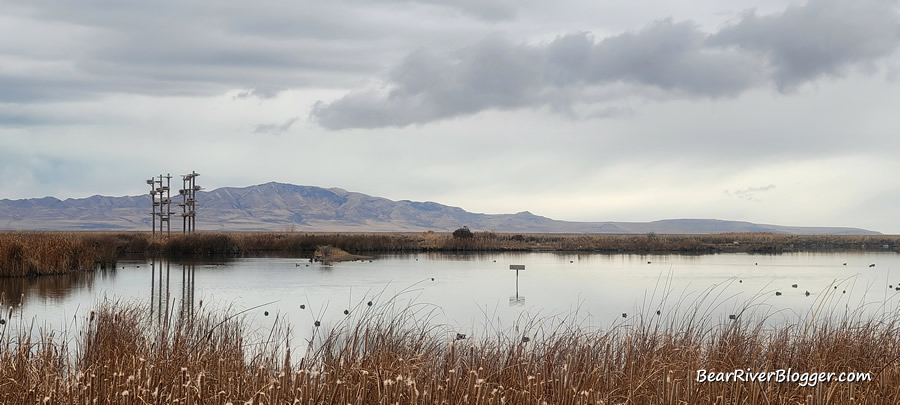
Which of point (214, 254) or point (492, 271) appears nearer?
point (492, 271)

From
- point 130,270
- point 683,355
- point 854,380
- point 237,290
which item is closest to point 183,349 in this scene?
point 683,355

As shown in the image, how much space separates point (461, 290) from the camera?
84.4 ft

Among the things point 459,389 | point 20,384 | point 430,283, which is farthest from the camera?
point 430,283

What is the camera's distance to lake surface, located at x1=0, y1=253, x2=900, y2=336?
59.8 feet

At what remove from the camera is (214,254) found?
162ft

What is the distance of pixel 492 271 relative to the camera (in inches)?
1406

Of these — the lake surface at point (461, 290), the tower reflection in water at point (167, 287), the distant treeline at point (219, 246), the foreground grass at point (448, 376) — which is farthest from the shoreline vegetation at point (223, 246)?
the foreground grass at point (448, 376)

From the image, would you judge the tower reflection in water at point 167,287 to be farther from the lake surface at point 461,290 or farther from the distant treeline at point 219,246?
the distant treeline at point 219,246

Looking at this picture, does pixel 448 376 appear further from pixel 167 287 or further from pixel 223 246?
pixel 223 246

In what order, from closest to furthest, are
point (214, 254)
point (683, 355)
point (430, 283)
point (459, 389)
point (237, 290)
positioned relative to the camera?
point (459, 389)
point (683, 355)
point (237, 290)
point (430, 283)
point (214, 254)

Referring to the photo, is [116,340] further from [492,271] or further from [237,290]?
[492,271]

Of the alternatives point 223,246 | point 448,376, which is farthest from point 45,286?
point 223,246

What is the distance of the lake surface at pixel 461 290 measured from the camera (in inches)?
717

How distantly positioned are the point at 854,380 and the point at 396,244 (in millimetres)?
53531
